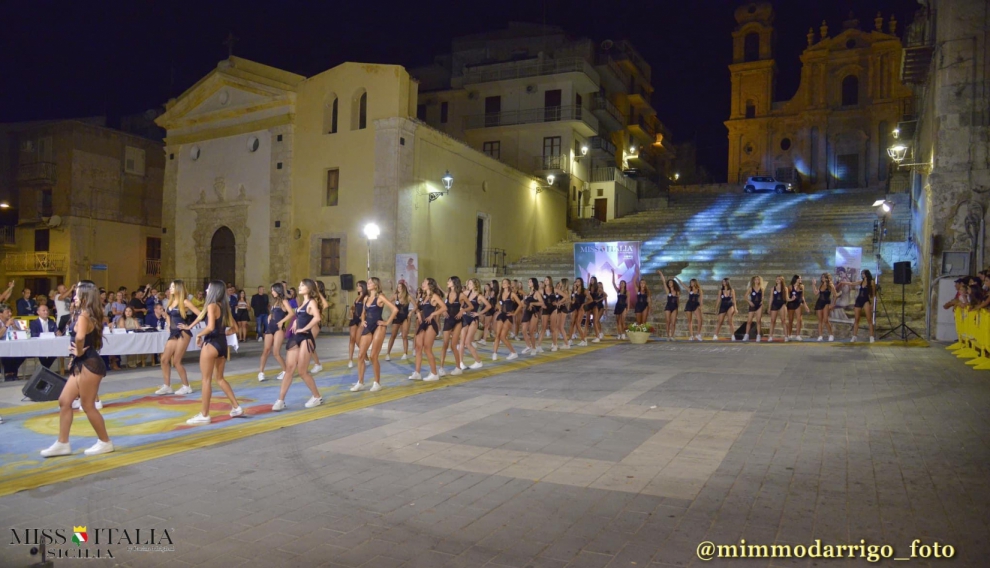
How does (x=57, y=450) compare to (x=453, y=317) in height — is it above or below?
below

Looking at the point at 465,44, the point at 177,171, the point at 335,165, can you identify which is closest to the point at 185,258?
the point at 177,171

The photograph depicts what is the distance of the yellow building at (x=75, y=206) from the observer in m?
32.2

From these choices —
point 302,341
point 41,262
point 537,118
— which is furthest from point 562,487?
point 41,262

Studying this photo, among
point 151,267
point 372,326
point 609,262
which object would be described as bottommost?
point 372,326

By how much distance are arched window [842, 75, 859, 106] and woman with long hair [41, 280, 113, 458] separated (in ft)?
171

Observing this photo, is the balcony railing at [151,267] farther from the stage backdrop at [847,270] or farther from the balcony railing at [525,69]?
the stage backdrop at [847,270]

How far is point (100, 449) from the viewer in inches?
253

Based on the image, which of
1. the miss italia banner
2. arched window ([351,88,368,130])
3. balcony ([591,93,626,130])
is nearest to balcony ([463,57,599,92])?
balcony ([591,93,626,130])

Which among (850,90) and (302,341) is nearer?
(302,341)

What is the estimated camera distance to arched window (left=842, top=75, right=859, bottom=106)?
4709 centimetres

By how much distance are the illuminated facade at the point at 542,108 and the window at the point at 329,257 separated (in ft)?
45.3

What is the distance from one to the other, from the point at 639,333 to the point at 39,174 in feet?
102

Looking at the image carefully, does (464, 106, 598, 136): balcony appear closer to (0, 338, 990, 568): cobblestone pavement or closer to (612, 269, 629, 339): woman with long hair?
(612, 269, 629, 339): woman with long hair

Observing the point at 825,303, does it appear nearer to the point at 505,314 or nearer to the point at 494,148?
the point at 505,314
